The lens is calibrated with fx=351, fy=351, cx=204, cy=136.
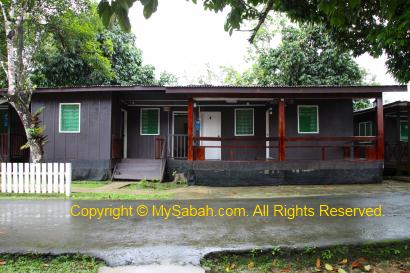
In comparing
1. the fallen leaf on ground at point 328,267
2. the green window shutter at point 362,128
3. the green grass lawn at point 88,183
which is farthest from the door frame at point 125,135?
the green window shutter at point 362,128

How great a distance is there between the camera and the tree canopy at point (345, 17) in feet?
8.53

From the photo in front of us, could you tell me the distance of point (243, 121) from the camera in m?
15.3

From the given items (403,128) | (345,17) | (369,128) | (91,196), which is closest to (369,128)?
(369,128)

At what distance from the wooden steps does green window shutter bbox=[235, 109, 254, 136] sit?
3.79 m

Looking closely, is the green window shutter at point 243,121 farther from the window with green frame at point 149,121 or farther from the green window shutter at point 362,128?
the green window shutter at point 362,128

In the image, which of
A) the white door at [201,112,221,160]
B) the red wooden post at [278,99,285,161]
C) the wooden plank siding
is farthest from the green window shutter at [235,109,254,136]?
the wooden plank siding

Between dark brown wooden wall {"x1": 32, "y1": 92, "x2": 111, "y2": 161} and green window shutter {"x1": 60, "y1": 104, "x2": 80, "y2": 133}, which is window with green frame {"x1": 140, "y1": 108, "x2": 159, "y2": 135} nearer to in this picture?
dark brown wooden wall {"x1": 32, "y1": 92, "x2": 111, "y2": 161}

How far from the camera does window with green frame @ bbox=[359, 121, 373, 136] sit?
18173 mm

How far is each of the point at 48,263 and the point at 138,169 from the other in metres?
9.68

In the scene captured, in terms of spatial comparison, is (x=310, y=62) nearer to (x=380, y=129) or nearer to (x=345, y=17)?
(x=380, y=129)

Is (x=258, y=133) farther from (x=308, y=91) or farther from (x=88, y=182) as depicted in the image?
(x=88, y=182)

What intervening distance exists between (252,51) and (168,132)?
78.8 ft

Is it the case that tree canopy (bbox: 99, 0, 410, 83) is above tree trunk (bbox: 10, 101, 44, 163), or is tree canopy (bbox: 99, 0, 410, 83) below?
above

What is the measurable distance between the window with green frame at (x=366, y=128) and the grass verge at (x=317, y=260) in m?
14.9
